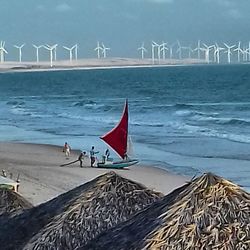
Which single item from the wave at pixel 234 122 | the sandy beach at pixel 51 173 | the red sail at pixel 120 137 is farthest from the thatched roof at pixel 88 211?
the wave at pixel 234 122

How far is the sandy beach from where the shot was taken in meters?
20.3

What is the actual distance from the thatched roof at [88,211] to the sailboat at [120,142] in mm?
17516

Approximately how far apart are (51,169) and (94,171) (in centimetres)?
162

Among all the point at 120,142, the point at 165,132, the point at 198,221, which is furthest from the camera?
the point at 165,132

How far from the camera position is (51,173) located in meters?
24.0

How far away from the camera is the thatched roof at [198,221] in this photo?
4750 millimetres

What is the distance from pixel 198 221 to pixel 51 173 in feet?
63.7

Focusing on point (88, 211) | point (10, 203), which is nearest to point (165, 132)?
point (10, 203)

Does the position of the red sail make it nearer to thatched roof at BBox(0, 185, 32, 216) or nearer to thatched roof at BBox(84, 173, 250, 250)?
thatched roof at BBox(0, 185, 32, 216)

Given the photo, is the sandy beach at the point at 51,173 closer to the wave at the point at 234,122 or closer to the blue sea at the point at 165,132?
the blue sea at the point at 165,132

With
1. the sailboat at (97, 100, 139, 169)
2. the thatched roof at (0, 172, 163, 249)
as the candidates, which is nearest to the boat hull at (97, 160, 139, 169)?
the sailboat at (97, 100, 139, 169)

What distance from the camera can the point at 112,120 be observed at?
48531 millimetres

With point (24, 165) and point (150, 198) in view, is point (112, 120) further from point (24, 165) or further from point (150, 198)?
point (150, 198)

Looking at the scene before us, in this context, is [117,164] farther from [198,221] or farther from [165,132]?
[198,221]
